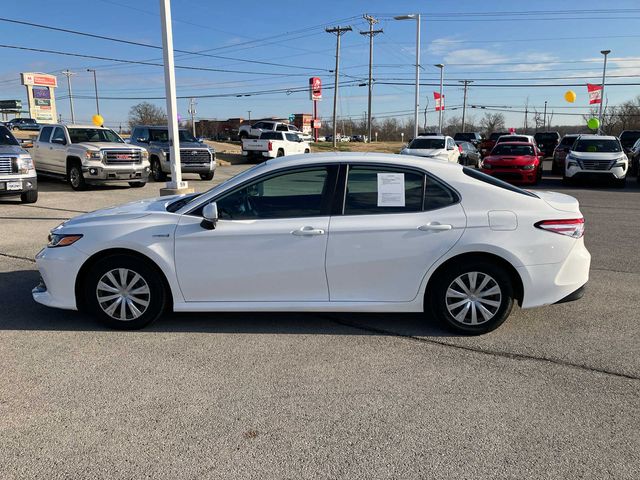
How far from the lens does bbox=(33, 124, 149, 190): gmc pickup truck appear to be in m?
15.9

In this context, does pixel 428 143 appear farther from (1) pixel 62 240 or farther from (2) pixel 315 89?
(2) pixel 315 89

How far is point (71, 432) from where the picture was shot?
316cm

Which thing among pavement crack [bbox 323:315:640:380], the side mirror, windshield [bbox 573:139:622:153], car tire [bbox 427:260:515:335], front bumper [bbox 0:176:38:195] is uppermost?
windshield [bbox 573:139:622:153]

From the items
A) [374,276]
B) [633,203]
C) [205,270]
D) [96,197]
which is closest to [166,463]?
[205,270]

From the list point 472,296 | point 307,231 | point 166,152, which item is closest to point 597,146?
point 166,152

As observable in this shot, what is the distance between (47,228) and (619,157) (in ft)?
57.3

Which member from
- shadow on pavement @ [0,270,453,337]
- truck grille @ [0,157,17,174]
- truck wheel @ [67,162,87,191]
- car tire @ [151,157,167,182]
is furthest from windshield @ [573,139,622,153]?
truck grille @ [0,157,17,174]

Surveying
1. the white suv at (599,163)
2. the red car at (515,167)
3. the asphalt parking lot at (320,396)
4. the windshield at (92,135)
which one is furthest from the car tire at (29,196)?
the white suv at (599,163)

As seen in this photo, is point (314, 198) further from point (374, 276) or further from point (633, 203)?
point (633, 203)

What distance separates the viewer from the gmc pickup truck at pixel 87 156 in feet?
52.1

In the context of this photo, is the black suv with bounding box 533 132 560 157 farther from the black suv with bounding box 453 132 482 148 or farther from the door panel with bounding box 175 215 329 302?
the door panel with bounding box 175 215 329 302

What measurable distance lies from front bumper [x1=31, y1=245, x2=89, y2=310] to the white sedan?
0.03ft

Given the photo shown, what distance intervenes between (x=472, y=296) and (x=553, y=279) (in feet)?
2.32

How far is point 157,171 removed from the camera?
20.1 meters
